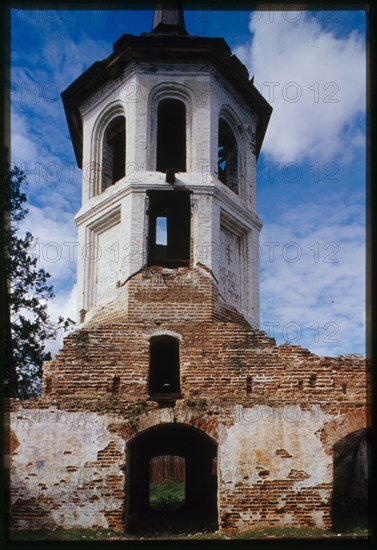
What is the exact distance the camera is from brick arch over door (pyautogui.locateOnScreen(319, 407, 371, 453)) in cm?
873

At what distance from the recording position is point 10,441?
869cm

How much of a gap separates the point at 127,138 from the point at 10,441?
5940mm

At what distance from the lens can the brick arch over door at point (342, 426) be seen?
8.73 m

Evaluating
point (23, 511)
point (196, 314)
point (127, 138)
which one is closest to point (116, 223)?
point (127, 138)

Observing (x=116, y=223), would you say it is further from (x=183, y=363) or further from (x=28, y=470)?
(x=28, y=470)

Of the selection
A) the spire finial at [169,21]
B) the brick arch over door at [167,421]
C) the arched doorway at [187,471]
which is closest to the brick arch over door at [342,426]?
the brick arch over door at [167,421]

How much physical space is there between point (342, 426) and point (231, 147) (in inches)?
248

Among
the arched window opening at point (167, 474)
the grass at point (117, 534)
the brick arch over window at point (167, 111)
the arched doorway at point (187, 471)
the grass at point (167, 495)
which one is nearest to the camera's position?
the grass at point (117, 534)

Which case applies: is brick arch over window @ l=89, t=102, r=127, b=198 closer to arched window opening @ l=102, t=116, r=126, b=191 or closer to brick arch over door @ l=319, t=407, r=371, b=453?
arched window opening @ l=102, t=116, r=126, b=191

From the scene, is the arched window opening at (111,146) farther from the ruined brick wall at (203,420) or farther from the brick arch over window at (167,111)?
the ruined brick wall at (203,420)

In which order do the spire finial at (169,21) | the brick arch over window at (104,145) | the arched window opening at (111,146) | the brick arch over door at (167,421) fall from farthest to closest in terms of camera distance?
the spire finial at (169,21) < the arched window opening at (111,146) < the brick arch over window at (104,145) < the brick arch over door at (167,421)

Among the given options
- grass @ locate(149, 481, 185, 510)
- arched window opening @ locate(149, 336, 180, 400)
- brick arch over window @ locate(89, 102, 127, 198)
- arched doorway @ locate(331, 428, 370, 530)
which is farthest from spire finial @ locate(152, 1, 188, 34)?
grass @ locate(149, 481, 185, 510)

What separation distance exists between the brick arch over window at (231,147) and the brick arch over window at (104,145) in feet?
6.80

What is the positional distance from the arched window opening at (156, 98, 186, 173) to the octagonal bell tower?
122mm
